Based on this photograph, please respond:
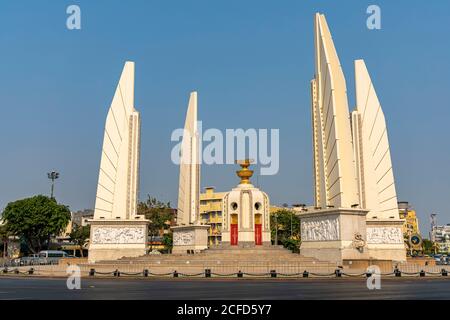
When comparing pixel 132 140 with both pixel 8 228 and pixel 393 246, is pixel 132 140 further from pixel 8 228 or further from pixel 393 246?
pixel 8 228

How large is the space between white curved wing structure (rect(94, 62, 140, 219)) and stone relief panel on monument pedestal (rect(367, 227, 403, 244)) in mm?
17690

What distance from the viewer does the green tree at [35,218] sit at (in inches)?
2000

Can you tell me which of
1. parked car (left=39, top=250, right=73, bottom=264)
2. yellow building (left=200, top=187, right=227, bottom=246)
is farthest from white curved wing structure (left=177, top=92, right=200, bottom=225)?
yellow building (left=200, top=187, right=227, bottom=246)

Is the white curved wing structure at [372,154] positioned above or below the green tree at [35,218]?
above

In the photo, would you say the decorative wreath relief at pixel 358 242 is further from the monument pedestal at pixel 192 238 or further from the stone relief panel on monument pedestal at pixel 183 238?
the stone relief panel on monument pedestal at pixel 183 238

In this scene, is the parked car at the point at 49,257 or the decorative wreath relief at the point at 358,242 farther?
the parked car at the point at 49,257

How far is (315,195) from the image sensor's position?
1256 inches

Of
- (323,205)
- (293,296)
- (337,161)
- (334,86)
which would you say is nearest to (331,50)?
(334,86)

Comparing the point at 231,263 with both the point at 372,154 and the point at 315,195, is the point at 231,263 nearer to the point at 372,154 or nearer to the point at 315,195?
the point at 315,195

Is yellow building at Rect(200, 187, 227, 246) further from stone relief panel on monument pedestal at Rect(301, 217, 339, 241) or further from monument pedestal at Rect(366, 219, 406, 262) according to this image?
stone relief panel on monument pedestal at Rect(301, 217, 339, 241)

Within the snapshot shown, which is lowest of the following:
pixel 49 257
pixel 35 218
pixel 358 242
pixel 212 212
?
pixel 49 257

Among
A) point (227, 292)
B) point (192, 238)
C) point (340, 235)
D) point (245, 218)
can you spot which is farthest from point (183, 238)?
point (227, 292)

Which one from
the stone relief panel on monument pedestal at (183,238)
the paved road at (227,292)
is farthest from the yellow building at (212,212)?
the paved road at (227,292)

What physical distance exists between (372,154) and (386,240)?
693 centimetres
